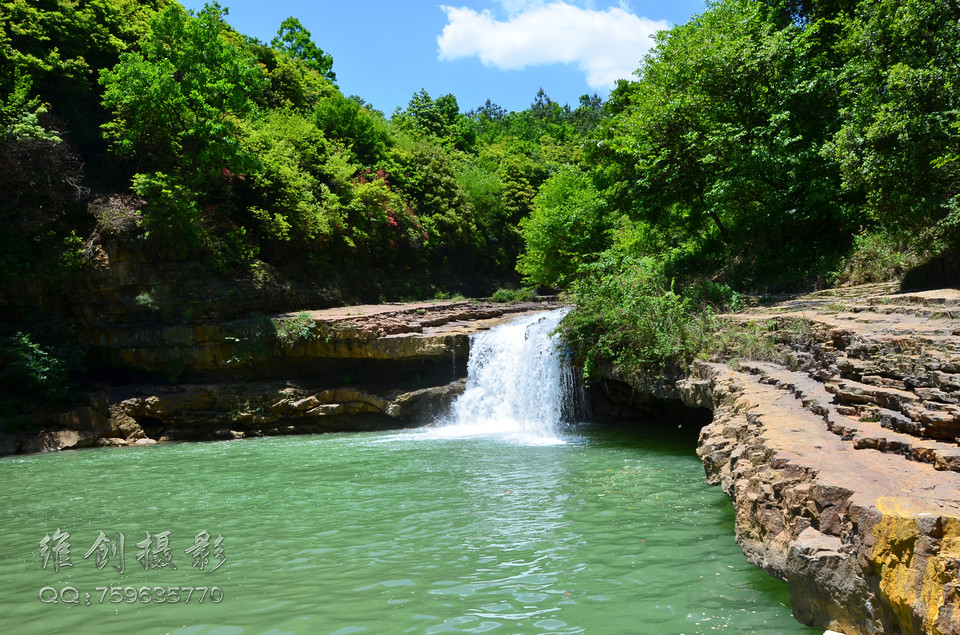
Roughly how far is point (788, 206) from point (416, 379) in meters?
11.3

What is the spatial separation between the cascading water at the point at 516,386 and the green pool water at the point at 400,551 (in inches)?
166

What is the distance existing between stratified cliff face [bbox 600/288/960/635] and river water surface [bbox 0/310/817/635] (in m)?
0.54

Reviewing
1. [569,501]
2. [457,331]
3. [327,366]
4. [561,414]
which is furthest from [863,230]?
[327,366]

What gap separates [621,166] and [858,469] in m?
15.5

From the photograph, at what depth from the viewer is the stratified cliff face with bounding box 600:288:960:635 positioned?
2.83m

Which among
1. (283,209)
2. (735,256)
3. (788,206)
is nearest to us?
(788,206)

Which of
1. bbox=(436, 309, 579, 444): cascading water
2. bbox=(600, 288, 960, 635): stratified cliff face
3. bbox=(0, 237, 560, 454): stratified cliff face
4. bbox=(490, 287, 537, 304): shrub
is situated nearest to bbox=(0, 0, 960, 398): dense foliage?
bbox=(0, 237, 560, 454): stratified cliff face

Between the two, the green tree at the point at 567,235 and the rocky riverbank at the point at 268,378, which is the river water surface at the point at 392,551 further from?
the green tree at the point at 567,235

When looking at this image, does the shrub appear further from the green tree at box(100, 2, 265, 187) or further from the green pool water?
the green pool water

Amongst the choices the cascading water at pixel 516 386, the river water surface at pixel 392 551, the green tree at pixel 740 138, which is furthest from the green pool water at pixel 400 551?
the green tree at pixel 740 138

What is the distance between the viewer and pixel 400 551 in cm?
571

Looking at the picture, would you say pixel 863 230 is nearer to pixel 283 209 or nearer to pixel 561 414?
pixel 561 414

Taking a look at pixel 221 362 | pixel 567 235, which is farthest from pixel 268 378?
pixel 567 235

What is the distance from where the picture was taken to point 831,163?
14336 mm
